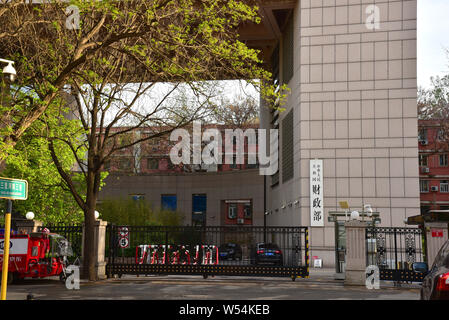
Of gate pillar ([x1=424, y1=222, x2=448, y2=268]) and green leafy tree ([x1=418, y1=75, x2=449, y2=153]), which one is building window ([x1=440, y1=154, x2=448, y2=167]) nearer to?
green leafy tree ([x1=418, y1=75, x2=449, y2=153])

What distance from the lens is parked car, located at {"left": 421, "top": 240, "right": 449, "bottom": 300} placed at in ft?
23.5

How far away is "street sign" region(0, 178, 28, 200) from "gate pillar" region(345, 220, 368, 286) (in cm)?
1294

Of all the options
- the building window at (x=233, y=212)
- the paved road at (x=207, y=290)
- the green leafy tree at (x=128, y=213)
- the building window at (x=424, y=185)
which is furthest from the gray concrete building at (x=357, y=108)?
the building window at (x=233, y=212)

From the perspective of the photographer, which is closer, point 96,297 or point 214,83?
point 96,297

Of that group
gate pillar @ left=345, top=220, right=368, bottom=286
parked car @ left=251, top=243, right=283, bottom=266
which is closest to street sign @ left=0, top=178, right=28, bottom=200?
parked car @ left=251, top=243, right=283, bottom=266

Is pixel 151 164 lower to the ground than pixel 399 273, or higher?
higher

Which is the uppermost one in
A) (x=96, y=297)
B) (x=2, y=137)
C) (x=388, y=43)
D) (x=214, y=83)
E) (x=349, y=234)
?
(x=388, y=43)

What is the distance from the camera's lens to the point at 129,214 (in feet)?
153

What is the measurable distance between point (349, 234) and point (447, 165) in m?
60.3

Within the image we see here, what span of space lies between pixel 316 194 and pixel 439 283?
84.4 feet

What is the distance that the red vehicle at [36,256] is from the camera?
67.6ft
